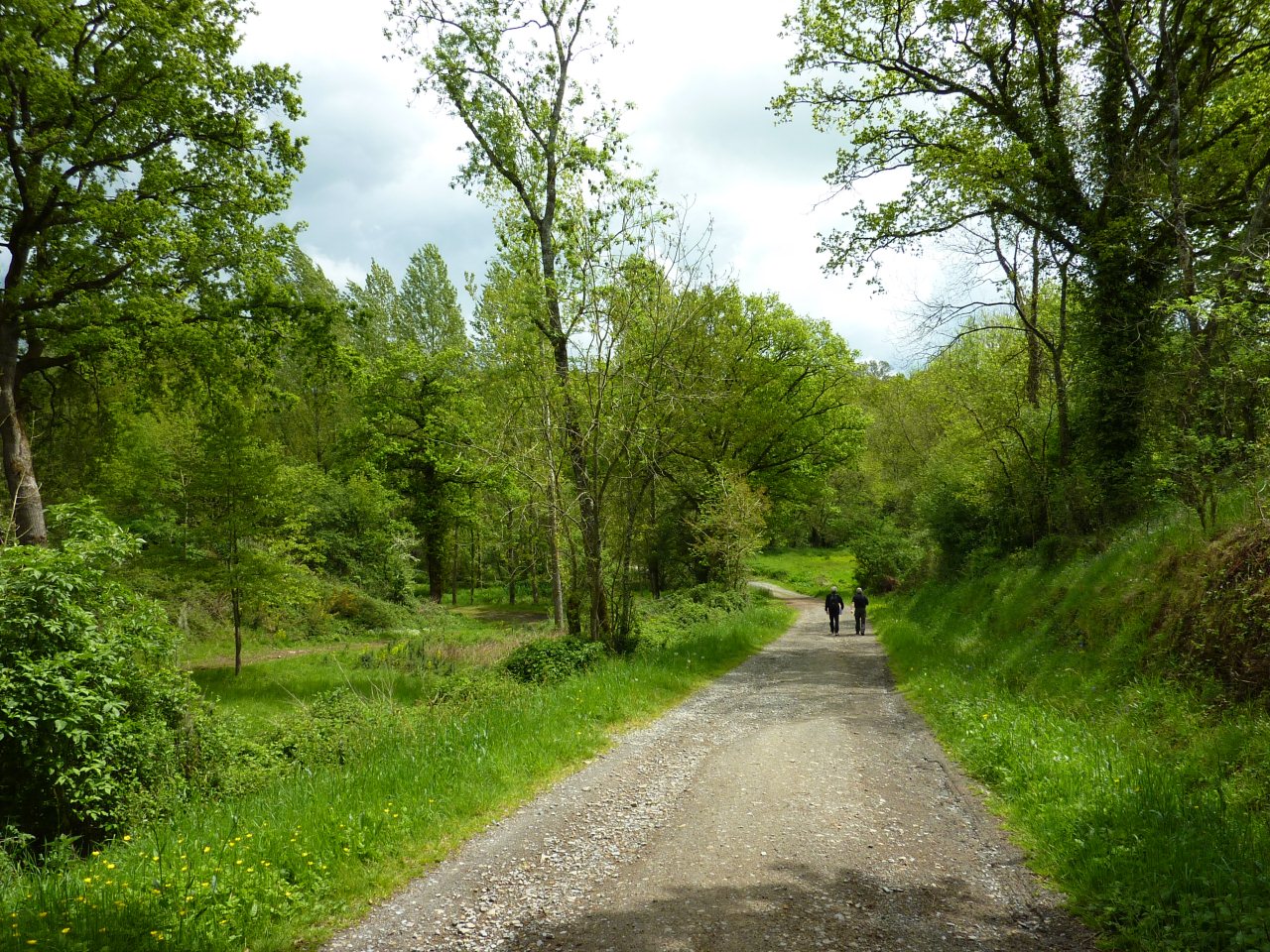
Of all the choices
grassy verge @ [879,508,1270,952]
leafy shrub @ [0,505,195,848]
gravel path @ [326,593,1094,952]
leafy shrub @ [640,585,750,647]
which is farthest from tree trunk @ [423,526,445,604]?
gravel path @ [326,593,1094,952]

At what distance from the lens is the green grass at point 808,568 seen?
41.5 meters

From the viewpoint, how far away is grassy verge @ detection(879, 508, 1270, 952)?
370 cm

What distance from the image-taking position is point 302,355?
53.3ft

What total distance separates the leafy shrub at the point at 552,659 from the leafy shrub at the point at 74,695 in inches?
215

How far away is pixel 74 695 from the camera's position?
6.49 metres

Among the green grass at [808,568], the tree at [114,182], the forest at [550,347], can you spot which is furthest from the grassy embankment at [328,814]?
the green grass at [808,568]

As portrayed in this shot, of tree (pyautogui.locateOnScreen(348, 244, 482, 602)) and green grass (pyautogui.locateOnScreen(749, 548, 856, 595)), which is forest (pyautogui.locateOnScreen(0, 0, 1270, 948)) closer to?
tree (pyautogui.locateOnScreen(348, 244, 482, 602))

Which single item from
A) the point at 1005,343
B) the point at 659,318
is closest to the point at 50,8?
the point at 659,318

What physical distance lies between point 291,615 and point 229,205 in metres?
15.9

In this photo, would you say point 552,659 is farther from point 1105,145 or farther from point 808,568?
point 808,568

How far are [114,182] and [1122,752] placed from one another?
19.7 metres

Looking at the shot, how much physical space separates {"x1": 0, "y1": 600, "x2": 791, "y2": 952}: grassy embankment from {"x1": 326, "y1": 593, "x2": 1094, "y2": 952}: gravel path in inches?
14.7

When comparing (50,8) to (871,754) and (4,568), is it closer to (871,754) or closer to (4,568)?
(4,568)

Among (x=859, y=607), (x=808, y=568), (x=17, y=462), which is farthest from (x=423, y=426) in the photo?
(x=808, y=568)
